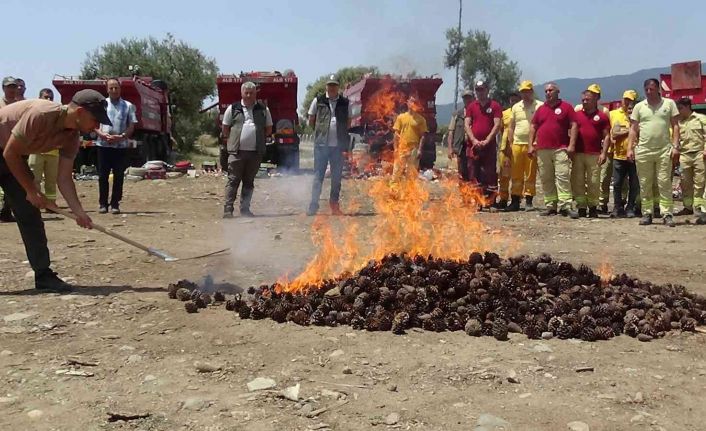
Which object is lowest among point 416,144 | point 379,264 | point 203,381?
point 203,381

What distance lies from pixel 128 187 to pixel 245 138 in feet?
22.7

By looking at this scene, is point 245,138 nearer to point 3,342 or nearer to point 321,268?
point 321,268

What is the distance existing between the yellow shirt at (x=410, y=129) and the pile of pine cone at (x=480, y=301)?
21.1 feet

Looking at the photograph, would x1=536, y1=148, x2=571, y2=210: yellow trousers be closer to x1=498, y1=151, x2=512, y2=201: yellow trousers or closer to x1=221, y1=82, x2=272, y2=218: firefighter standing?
x1=498, y1=151, x2=512, y2=201: yellow trousers

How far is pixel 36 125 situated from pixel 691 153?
1016cm

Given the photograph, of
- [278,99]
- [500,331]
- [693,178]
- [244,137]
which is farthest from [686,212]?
[278,99]

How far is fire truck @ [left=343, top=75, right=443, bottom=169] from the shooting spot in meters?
16.5

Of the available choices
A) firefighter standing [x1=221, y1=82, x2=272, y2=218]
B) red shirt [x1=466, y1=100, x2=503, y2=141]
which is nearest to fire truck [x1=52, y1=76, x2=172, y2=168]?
firefighter standing [x1=221, y1=82, x2=272, y2=218]

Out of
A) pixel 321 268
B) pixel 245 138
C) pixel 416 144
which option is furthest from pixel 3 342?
pixel 416 144

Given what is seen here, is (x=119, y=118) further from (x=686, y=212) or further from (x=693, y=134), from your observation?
(x=686, y=212)

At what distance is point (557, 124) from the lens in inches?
442

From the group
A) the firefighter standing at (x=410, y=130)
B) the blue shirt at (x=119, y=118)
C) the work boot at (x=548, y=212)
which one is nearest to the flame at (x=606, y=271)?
the work boot at (x=548, y=212)

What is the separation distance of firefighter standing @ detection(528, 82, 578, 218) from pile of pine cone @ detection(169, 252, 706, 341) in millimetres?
5371

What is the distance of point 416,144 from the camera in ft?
41.1
